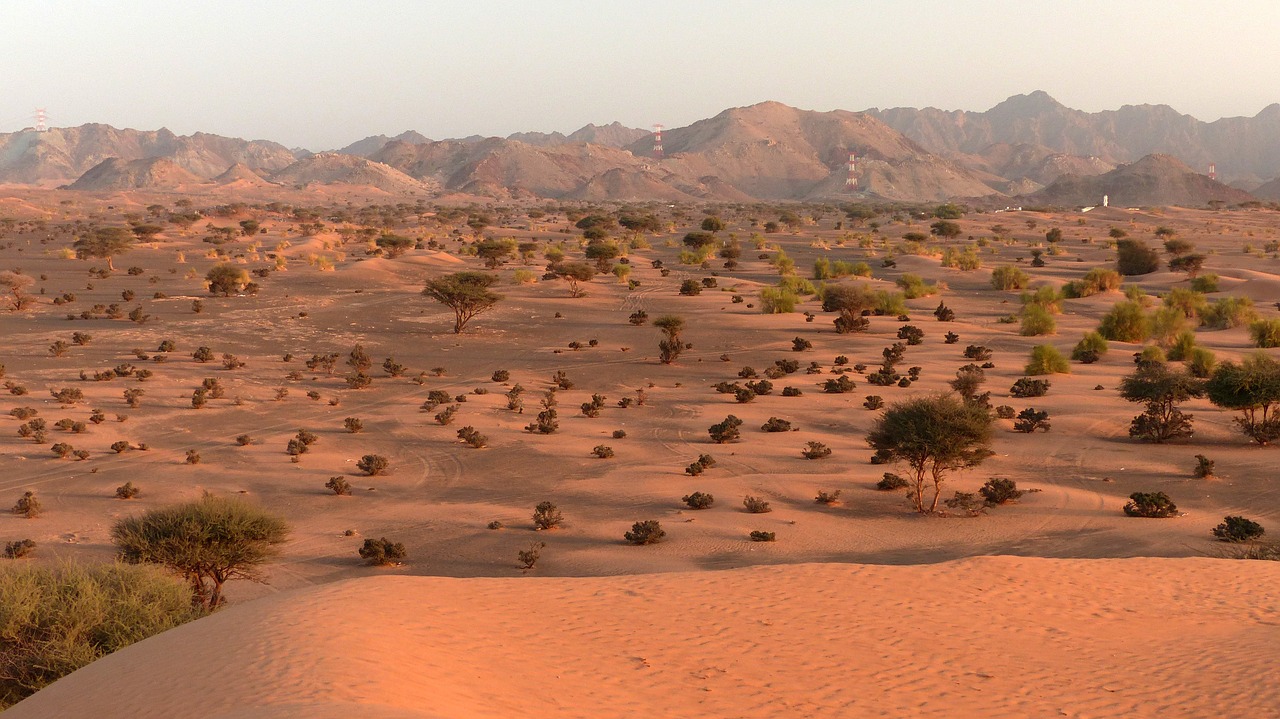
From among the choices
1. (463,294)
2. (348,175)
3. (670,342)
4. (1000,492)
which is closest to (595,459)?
(1000,492)

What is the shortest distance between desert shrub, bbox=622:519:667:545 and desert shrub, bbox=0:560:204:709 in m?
7.07

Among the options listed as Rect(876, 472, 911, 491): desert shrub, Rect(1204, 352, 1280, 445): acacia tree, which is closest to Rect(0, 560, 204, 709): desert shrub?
Rect(876, 472, 911, 491): desert shrub

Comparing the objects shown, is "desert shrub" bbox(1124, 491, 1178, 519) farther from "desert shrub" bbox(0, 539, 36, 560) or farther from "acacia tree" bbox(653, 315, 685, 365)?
"desert shrub" bbox(0, 539, 36, 560)

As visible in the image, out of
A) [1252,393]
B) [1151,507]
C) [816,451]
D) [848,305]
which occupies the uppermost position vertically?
[848,305]

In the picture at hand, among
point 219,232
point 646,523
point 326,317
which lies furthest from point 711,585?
point 219,232

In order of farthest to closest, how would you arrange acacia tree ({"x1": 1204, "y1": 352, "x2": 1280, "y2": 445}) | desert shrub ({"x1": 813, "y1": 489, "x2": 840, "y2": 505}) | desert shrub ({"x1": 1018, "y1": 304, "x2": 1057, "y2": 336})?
desert shrub ({"x1": 1018, "y1": 304, "x2": 1057, "y2": 336})
acacia tree ({"x1": 1204, "y1": 352, "x2": 1280, "y2": 445})
desert shrub ({"x1": 813, "y1": 489, "x2": 840, "y2": 505})

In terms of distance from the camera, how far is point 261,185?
14675cm

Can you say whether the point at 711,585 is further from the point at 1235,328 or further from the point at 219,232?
the point at 219,232

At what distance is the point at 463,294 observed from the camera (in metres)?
36.4

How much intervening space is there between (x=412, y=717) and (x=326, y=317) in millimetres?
34705

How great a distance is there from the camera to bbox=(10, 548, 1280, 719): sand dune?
333 inches

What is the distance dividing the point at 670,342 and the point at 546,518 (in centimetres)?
1510

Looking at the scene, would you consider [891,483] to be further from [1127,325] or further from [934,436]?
[1127,325]

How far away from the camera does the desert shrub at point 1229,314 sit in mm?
36094
